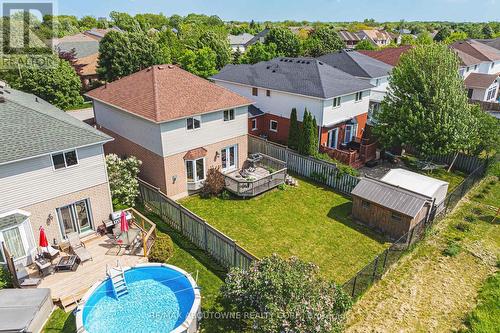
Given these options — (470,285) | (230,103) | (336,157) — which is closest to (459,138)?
(336,157)

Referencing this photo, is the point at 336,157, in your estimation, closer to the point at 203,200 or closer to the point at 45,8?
the point at 203,200

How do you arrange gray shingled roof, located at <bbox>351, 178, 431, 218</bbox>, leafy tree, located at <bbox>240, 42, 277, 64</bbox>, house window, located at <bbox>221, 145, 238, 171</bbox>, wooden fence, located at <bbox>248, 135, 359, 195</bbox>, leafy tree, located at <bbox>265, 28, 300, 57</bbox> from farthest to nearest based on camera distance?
leafy tree, located at <bbox>265, 28, 300, 57</bbox> → leafy tree, located at <bbox>240, 42, 277, 64</bbox> → house window, located at <bbox>221, 145, 238, 171</bbox> → wooden fence, located at <bbox>248, 135, 359, 195</bbox> → gray shingled roof, located at <bbox>351, 178, 431, 218</bbox>

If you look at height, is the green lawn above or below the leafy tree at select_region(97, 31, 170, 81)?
below

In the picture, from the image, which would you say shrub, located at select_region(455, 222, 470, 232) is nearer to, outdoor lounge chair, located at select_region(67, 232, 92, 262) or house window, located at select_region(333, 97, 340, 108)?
house window, located at select_region(333, 97, 340, 108)

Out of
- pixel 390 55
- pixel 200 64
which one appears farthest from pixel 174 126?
pixel 390 55

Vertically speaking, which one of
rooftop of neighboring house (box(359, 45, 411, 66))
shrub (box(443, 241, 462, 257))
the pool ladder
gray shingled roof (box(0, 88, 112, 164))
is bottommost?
shrub (box(443, 241, 462, 257))

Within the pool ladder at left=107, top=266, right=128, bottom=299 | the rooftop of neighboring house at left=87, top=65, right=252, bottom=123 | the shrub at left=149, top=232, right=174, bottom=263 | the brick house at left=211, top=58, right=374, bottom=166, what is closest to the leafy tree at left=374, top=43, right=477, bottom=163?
the brick house at left=211, top=58, right=374, bottom=166

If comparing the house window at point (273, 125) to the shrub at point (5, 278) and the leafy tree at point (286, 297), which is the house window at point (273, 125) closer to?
the leafy tree at point (286, 297)

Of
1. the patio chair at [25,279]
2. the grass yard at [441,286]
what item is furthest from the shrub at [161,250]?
the grass yard at [441,286]
